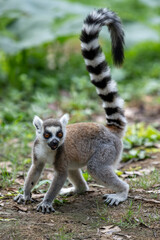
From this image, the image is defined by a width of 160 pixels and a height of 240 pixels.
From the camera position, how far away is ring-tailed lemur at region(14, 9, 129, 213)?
4.50 m

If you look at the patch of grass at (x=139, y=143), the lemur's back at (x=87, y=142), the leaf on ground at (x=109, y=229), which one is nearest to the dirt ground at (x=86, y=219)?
the leaf on ground at (x=109, y=229)

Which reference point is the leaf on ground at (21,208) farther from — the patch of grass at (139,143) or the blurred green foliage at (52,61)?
the blurred green foliage at (52,61)

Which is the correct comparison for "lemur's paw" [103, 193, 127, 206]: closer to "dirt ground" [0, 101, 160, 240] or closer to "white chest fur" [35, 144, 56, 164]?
"dirt ground" [0, 101, 160, 240]

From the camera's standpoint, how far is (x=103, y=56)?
498 centimetres

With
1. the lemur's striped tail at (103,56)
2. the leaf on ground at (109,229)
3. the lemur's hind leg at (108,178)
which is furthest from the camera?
the lemur's striped tail at (103,56)

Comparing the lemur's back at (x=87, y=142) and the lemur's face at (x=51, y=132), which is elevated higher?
the lemur's face at (x=51, y=132)

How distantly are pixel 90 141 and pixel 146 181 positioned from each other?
926mm

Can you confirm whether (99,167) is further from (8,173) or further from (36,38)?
(36,38)

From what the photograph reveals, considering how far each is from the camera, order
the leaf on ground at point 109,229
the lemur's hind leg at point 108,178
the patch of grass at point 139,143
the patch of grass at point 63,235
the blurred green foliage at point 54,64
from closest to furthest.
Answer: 1. the patch of grass at point 63,235
2. the leaf on ground at point 109,229
3. the lemur's hind leg at point 108,178
4. the patch of grass at point 139,143
5. the blurred green foliage at point 54,64

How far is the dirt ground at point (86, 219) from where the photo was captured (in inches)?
145

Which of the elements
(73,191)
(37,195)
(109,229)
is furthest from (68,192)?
(109,229)

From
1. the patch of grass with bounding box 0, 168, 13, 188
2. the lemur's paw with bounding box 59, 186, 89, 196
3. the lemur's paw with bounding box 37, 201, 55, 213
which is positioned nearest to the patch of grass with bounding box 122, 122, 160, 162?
Result: the lemur's paw with bounding box 59, 186, 89, 196

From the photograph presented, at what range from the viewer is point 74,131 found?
16.0 feet

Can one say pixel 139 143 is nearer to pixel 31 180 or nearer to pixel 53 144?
pixel 31 180
